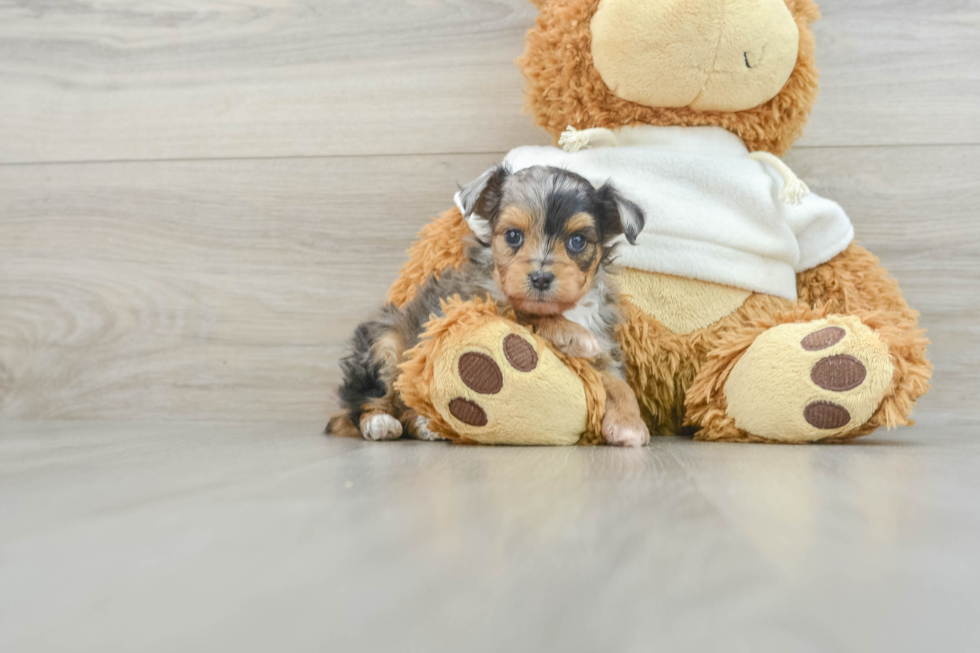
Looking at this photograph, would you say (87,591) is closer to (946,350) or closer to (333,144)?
(333,144)

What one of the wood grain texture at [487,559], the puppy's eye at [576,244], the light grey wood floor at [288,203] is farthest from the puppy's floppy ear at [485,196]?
the wood grain texture at [487,559]

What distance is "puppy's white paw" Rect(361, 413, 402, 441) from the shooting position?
113 cm

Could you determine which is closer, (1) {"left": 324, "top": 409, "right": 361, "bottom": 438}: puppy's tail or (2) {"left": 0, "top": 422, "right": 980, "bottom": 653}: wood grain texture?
(2) {"left": 0, "top": 422, "right": 980, "bottom": 653}: wood grain texture

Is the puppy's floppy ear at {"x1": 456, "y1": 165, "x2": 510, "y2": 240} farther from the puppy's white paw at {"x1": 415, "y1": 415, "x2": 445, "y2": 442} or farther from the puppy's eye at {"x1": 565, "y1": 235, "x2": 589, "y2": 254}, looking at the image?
the puppy's white paw at {"x1": 415, "y1": 415, "x2": 445, "y2": 442}

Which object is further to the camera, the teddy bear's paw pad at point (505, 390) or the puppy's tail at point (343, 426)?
the puppy's tail at point (343, 426)

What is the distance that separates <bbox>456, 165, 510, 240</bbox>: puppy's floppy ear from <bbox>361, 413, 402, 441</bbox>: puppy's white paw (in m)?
0.34

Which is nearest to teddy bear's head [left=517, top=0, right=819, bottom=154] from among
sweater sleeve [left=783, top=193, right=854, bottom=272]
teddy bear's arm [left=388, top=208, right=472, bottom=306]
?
sweater sleeve [left=783, top=193, right=854, bottom=272]

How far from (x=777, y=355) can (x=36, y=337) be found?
162 cm

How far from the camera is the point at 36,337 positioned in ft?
5.45

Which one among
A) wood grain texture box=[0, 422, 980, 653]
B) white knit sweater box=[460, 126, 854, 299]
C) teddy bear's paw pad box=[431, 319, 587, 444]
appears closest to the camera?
wood grain texture box=[0, 422, 980, 653]

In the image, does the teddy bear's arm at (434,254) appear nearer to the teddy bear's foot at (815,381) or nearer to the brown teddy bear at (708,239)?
the brown teddy bear at (708,239)

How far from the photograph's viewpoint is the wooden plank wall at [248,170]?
1482 mm

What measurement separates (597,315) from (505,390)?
25 cm

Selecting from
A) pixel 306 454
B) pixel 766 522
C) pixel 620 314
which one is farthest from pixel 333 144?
pixel 766 522
